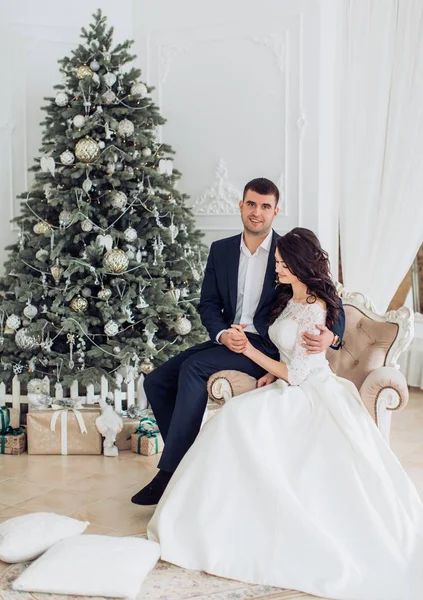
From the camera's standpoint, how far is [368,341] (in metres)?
3.87

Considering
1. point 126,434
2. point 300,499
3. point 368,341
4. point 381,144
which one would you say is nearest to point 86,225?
point 126,434

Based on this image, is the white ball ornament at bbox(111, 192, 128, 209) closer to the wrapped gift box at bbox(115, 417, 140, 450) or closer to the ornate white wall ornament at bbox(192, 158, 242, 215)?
the ornate white wall ornament at bbox(192, 158, 242, 215)

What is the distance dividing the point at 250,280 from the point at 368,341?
68cm

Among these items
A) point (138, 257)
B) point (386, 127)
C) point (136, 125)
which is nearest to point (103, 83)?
point (136, 125)

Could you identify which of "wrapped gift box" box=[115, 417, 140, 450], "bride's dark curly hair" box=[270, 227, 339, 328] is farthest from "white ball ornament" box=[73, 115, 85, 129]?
"bride's dark curly hair" box=[270, 227, 339, 328]

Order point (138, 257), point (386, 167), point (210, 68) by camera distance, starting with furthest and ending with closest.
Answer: point (210, 68) → point (386, 167) → point (138, 257)

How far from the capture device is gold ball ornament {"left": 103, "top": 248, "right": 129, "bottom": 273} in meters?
4.91

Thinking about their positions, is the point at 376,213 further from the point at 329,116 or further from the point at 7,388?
the point at 7,388

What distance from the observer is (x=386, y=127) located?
578 centimetres

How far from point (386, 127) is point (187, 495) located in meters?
3.64

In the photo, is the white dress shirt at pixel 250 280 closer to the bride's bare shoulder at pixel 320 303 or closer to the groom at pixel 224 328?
the groom at pixel 224 328

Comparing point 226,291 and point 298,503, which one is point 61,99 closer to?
point 226,291

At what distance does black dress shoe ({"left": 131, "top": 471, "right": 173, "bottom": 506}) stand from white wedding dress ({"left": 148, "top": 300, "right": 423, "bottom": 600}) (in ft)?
1.64

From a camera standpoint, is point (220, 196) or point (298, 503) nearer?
point (298, 503)
